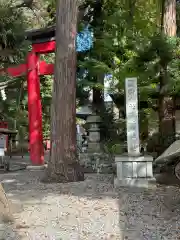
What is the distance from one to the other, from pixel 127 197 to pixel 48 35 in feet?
27.7

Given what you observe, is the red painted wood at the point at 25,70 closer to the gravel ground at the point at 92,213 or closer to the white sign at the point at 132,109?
the white sign at the point at 132,109

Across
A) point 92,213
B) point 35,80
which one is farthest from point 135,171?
point 35,80

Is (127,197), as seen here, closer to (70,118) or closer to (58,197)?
(58,197)

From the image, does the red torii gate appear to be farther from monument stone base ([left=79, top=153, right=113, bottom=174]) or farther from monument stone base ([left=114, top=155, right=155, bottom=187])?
monument stone base ([left=114, top=155, right=155, bottom=187])

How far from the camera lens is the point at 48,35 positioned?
1382 centimetres

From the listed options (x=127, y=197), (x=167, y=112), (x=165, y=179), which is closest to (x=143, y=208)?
(x=127, y=197)

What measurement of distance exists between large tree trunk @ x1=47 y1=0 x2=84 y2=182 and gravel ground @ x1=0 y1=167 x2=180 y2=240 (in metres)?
0.67

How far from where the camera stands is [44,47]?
46.2 ft

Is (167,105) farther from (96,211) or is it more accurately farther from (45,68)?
(96,211)

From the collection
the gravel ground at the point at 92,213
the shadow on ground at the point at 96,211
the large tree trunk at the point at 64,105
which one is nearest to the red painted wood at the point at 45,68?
the large tree trunk at the point at 64,105

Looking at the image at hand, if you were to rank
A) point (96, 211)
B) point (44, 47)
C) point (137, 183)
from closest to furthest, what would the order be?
point (96, 211) < point (137, 183) < point (44, 47)

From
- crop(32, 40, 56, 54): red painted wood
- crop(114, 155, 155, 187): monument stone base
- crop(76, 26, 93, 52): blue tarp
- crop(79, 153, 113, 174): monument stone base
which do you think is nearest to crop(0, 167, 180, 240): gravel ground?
crop(114, 155, 155, 187): monument stone base

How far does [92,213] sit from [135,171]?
116 inches

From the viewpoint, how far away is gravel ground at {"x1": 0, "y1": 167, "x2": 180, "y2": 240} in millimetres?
4707
